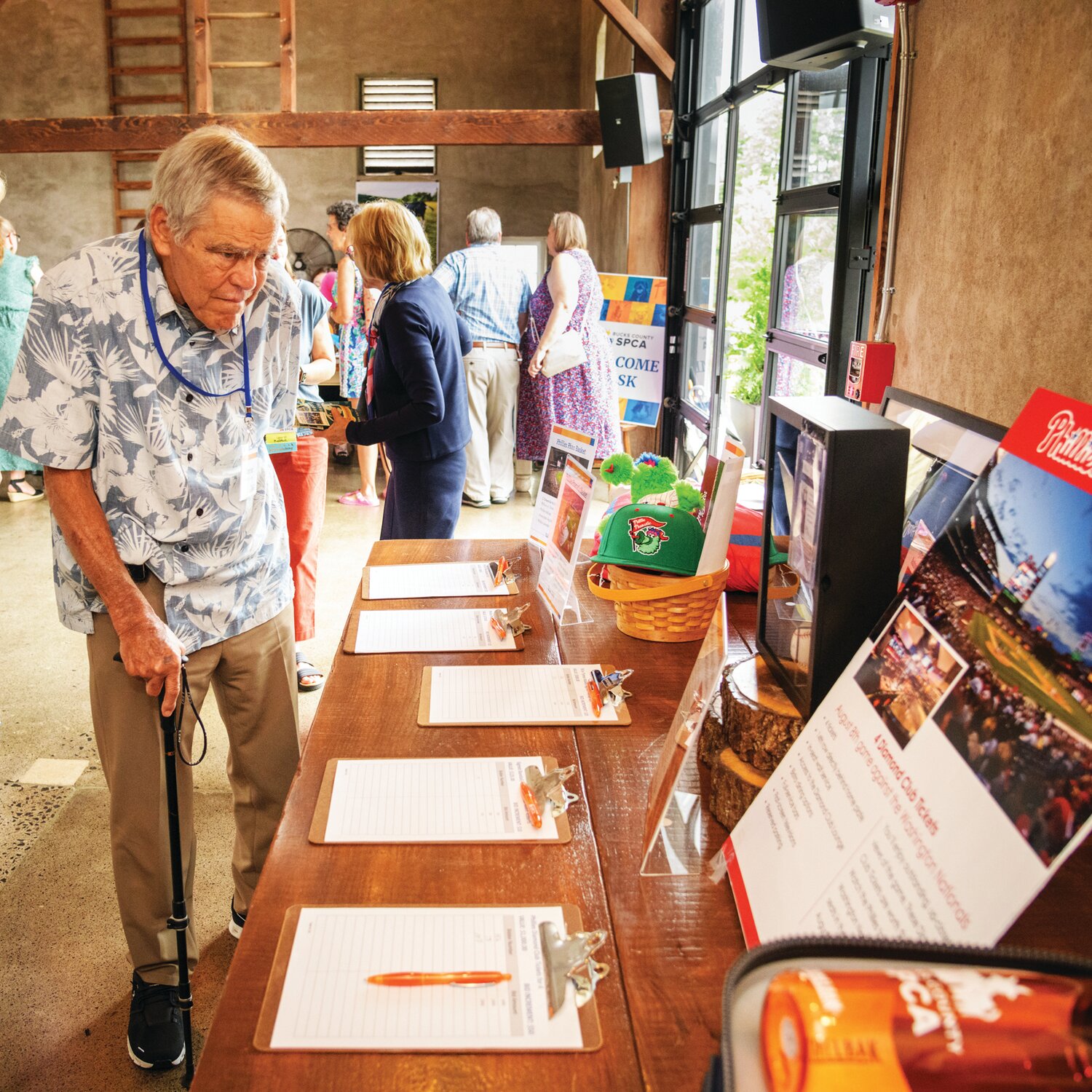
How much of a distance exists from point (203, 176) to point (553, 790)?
1.02 metres

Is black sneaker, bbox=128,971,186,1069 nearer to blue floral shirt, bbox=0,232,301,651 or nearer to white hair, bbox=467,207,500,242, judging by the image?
blue floral shirt, bbox=0,232,301,651

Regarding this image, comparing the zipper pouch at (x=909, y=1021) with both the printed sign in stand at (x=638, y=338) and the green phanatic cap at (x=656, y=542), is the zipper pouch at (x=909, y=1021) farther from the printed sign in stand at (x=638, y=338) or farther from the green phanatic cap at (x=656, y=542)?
the printed sign in stand at (x=638, y=338)

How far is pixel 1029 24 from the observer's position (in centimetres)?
168

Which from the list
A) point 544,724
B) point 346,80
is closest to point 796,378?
point 544,724

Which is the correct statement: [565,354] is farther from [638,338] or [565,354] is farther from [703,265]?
[703,265]

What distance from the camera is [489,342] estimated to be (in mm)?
6184

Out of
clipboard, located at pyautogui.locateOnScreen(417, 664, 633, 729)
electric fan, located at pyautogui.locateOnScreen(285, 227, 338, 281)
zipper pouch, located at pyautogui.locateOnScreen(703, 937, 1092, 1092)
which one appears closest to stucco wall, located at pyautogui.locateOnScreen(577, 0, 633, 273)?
electric fan, located at pyautogui.locateOnScreen(285, 227, 338, 281)

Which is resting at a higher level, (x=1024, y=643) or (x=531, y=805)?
(x=1024, y=643)

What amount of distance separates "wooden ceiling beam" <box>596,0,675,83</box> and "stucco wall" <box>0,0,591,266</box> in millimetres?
4992

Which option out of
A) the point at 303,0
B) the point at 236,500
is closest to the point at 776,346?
the point at 236,500

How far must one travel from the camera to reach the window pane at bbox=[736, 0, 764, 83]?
160 inches

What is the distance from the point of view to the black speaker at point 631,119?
494cm

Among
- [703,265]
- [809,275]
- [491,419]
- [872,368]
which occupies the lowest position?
[491,419]

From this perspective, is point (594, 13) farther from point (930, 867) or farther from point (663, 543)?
point (930, 867)
